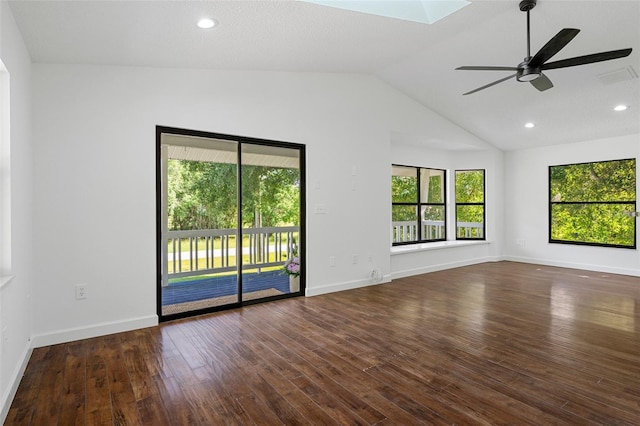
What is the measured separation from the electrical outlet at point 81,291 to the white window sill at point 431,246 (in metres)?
4.25

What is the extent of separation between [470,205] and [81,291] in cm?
720

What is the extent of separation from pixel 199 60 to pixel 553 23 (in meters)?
3.62

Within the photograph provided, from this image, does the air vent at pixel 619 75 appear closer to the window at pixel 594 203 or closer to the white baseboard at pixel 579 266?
the window at pixel 594 203

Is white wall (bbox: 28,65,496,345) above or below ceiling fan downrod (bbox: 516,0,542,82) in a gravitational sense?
below

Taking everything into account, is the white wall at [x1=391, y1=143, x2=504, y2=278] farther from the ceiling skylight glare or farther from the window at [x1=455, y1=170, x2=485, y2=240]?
the ceiling skylight glare

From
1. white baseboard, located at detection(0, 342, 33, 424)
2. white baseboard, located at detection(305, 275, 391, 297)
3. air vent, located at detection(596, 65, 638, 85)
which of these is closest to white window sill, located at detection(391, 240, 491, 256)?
white baseboard, located at detection(305, 275, 391, 297)

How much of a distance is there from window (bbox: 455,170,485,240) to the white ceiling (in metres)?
2.07

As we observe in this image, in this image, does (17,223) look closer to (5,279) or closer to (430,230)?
(5,279)

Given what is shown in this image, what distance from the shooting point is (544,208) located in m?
7.12

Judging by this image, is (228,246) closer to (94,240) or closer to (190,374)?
(94,240)

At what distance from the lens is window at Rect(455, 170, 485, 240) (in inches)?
304

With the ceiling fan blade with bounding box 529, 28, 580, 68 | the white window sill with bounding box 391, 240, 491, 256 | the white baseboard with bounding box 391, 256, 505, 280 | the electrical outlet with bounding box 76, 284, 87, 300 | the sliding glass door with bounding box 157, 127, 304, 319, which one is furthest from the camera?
the white window sill with bounding box 391, 240, 491, 256

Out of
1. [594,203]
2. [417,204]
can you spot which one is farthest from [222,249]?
[594,203]

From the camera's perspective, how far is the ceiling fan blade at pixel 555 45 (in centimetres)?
255
